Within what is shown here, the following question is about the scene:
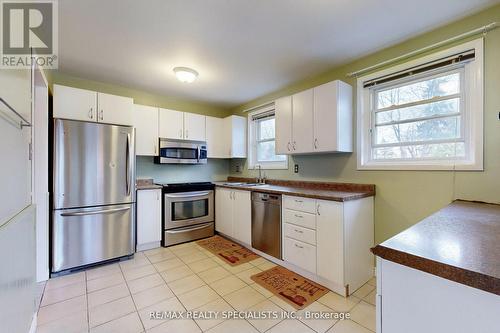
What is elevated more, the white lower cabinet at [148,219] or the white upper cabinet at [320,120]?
the white upper cabinet at [320,120]

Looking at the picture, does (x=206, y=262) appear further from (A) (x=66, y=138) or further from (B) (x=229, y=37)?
(B) (x=229, y=37)

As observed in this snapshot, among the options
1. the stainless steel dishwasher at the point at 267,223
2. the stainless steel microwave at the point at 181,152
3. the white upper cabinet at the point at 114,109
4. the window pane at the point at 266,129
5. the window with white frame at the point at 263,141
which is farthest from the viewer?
the window pane at the point at 266,129

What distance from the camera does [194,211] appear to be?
354cm

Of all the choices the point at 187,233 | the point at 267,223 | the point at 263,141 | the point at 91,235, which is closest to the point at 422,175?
the point at 267,223

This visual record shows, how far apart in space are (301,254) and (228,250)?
3.91 ft

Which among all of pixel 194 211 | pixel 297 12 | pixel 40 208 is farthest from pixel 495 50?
pixel 40 208

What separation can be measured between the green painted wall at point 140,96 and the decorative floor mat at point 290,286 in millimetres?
3126

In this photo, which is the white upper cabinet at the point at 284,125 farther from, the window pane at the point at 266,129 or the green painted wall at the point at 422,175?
the window pane at the point at 266,129

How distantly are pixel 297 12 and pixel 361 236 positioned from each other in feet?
7.06

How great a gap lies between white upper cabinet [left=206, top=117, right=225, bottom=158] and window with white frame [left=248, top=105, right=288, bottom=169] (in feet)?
1.77

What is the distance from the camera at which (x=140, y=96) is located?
3.55 meters

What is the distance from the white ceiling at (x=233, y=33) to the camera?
1.69m

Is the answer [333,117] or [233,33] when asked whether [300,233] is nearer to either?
[333,117]

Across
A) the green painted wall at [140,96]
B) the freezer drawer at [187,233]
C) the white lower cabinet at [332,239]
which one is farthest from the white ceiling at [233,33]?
the freezer drawer at [187,233]
